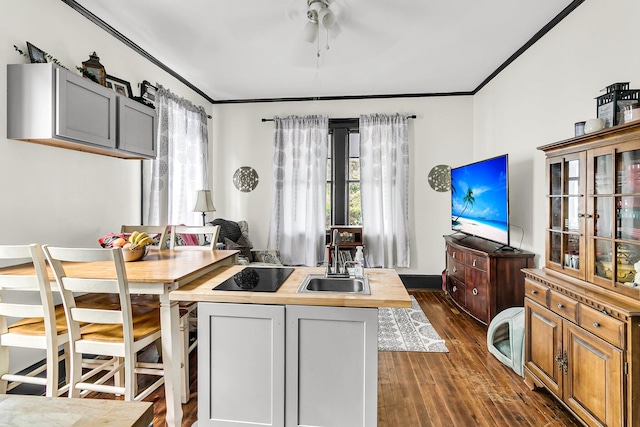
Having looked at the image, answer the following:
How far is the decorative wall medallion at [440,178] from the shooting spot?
491 cm

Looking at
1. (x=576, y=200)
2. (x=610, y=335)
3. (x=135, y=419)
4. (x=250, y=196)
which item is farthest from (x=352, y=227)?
(x=135, y=419)

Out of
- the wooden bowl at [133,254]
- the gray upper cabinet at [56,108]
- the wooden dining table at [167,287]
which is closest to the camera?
the wooden dining table at [167,287]

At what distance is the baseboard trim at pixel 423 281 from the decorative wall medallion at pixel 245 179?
259 cm

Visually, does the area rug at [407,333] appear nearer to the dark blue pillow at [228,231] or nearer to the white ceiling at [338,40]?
the dark blue pillow at [228,231]

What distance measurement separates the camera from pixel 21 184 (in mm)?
2287

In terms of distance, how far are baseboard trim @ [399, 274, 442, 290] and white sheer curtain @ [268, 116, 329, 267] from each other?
131 centimetres

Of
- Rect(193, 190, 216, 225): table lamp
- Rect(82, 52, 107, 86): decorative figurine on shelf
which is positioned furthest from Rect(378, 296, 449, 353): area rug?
Rect(82, 52, 107, 86): decorative figurine on shelf

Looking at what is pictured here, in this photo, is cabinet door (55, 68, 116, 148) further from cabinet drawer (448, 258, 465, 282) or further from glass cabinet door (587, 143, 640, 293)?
cabinet drawer (448, 258, 465, 282)

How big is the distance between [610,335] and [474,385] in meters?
1.05

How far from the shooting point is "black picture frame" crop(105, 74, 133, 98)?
3008 mm

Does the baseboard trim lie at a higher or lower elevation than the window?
lower

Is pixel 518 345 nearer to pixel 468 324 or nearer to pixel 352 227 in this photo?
pixel 468 324

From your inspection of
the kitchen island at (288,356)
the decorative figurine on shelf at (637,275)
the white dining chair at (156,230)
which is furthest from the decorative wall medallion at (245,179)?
the decorative figurine on shelf at (637,275)

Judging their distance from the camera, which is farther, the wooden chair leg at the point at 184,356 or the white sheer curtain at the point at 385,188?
the white sheer curtain at the point at 385,188
